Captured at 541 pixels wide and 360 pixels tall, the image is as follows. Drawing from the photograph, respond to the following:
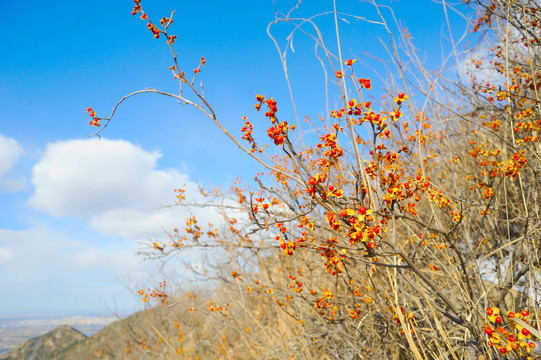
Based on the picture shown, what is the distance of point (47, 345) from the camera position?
12.8 metres

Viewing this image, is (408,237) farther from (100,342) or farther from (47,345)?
(47,345)

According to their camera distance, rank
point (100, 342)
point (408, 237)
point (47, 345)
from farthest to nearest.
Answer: point (47, 345) < point (100, 342) < point (408, 237)

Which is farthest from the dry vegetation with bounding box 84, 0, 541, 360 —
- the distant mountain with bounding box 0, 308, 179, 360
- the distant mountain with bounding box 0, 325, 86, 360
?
the distant mountain with bounding box 0, 325, 86, 360

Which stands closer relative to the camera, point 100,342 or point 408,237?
point 408,237

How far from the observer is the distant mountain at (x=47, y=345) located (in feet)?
40.8

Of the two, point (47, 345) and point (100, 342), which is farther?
point (47, 345)

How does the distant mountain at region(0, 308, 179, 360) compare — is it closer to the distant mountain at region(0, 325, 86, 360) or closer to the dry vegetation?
the distant mountain at region(0, 325, 86, 360)

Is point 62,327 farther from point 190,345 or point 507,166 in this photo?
point 507,166

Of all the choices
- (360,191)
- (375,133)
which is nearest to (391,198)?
(360,191)

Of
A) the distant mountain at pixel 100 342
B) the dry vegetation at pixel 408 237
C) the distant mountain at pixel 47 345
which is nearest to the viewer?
the dry vegetation at pixel 408 237

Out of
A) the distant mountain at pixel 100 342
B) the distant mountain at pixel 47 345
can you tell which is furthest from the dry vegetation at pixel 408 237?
the distant mountain at pixel 47 345

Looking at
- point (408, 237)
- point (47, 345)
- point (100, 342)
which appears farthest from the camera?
point (47, 345)

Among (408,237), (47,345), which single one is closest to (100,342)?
(47,345)

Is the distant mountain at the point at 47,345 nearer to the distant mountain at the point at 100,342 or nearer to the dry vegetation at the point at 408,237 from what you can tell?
the distant mountain at the point at 100,342
